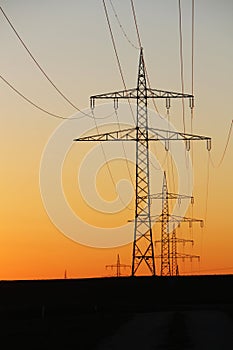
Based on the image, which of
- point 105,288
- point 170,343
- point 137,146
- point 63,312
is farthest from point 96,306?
point 170,343

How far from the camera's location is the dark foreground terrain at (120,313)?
2536cm

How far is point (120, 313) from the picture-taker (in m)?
37.8

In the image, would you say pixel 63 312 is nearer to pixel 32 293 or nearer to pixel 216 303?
pixel 32 293

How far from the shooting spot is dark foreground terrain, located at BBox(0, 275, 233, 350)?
83.2 feet

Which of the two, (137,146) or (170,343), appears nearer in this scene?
(170,343)

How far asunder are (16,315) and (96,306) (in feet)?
16.9

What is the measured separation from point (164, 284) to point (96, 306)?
23.4 ft

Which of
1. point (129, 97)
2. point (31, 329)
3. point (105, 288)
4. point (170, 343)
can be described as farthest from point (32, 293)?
point (170, 343)

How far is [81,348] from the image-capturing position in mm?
23453

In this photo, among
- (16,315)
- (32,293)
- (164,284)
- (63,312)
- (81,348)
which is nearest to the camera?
(81,348)

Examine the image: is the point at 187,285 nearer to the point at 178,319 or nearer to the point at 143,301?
the point at 143,301

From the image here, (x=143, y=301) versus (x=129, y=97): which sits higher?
(x=129, y=97)

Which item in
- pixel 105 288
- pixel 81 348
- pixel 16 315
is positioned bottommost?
pixel 81 348

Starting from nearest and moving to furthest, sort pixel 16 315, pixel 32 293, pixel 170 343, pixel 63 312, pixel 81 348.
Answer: pixel 81 348 < pixel 170 343 < pixel 16 315 < pixel 63 312 < pixel 32 293
